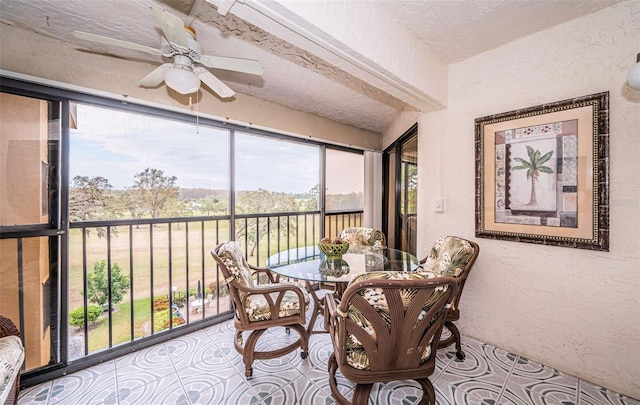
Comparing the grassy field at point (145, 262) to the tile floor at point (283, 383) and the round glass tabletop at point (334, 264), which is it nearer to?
the tile floor at point (283, 383)

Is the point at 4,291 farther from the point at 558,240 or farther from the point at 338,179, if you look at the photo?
the point at 558,240

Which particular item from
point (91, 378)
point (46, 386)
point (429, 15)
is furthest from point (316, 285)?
point (429, 15)

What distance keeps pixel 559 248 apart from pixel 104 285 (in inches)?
146

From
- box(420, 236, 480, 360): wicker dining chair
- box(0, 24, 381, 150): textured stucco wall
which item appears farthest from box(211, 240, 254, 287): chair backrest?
box(0, 24, 381, 150): textured stucco wall

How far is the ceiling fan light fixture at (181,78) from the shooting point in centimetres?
155

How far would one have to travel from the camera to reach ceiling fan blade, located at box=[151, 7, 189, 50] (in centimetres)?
118

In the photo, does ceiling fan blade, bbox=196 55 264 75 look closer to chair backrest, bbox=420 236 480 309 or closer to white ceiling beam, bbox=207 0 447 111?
white ceiling beam, bbox=207 0 447 111

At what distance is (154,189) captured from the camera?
238 centimetres

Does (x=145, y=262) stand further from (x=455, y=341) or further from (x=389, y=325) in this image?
(x=455, y=341)

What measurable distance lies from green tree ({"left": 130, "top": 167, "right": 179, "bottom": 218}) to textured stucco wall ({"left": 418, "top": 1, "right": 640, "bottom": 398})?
8.67 ft

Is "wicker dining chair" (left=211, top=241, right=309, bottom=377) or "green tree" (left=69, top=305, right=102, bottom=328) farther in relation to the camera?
"green tree" (left=69, top=305, right=102, bottom=328)

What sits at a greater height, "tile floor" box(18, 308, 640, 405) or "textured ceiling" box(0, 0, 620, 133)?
"textured ceiling" box(0, 0, 620, 133)

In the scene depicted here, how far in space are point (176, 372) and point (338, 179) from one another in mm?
3098

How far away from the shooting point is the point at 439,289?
1144mm
